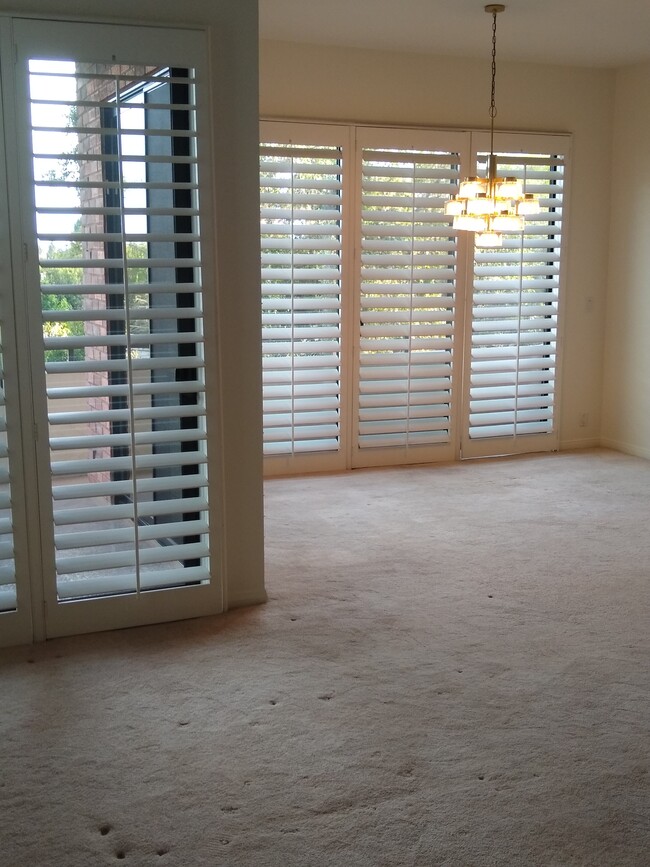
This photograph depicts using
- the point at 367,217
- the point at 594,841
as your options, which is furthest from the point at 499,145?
the point at 594,841

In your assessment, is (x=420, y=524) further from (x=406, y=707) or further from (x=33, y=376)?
(x=33, y=376)

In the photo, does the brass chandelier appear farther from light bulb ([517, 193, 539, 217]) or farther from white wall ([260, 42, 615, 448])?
white wall ([260, 42, 615, 448])

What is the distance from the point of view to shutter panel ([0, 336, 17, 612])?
3400 millimetres

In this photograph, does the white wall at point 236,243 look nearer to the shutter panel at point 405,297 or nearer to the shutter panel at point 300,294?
the shutter panel at point 300,294

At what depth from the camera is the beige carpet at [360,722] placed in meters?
2.39

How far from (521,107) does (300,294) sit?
2144mm

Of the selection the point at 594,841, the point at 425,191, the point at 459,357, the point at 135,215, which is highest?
the point at 425,191

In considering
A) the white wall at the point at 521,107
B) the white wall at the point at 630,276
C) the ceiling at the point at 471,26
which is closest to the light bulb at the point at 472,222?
the ceiling at the point at 471,26

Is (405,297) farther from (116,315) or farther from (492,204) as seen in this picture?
(116,315)

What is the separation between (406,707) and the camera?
10.0ft

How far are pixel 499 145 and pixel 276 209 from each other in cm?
174

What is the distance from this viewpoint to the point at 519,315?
6.61 m

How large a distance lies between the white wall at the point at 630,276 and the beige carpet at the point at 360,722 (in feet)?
7.90

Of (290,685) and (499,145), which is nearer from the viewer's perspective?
(290,685)
